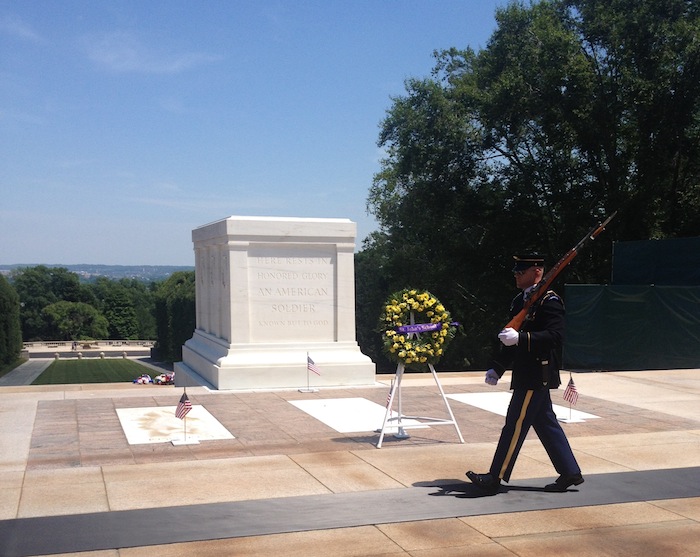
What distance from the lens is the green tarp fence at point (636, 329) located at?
1617 centimetres

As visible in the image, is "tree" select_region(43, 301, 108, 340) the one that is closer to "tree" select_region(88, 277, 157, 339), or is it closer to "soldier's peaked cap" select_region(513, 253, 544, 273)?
"tree" select_region(88, 277, 157, 339)

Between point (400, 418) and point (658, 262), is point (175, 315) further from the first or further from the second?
point (400, 418)

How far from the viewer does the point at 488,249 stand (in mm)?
30844

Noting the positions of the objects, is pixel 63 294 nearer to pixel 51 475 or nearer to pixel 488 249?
Result: pixel 488 249

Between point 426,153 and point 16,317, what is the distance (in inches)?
1882

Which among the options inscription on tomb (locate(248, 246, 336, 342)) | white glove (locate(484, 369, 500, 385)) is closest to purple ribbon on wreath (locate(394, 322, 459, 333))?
white glove (locate(484, 369, 500, 385))

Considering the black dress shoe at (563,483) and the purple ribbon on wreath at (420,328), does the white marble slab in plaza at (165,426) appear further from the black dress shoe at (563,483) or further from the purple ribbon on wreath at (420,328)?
the black dress shoe at (563,483)

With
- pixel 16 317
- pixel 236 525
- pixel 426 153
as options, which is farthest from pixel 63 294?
pixel 236 525

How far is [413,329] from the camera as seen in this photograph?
27.7 ft

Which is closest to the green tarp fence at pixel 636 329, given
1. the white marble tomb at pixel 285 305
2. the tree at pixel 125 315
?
the white marble tomb at pixel 285 305

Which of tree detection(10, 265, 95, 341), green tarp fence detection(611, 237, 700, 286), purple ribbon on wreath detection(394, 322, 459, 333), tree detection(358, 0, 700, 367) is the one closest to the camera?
purple ribbon on wreath detection(394, 322, 459, 333)

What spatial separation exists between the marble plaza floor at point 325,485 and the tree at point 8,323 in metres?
54.1

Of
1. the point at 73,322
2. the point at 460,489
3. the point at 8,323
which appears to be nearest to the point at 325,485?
the point at 460,489

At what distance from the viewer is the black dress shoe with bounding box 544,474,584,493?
6.54m
